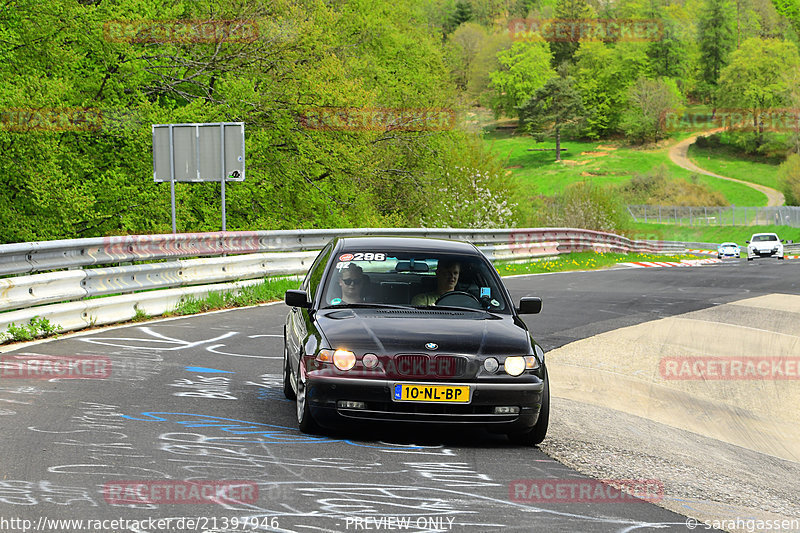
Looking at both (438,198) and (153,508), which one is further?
(438,198)

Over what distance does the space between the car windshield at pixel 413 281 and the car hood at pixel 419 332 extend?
0.29 meters

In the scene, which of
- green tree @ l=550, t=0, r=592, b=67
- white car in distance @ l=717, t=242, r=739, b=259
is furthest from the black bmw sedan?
green tree @ l=550, t=0, r=592, b=67

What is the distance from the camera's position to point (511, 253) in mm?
28203

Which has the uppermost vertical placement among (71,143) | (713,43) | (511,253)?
(713,43)

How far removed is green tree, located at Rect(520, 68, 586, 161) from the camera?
510 feet

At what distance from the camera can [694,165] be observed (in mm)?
144500

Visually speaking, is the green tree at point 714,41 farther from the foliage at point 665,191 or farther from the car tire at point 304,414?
the car tire at point 304,414

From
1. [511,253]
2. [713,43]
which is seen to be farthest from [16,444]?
[713,43]

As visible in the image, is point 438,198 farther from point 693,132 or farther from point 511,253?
point 693,132

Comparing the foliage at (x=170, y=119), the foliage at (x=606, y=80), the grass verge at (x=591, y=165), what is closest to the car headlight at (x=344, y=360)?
the foliage at (x=170, y=119)

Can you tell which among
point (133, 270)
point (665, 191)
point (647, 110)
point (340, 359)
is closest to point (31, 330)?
point (133, 270)

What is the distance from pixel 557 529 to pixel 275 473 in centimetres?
167

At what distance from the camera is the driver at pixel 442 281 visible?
25.3 ft

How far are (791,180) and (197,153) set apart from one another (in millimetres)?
92123
